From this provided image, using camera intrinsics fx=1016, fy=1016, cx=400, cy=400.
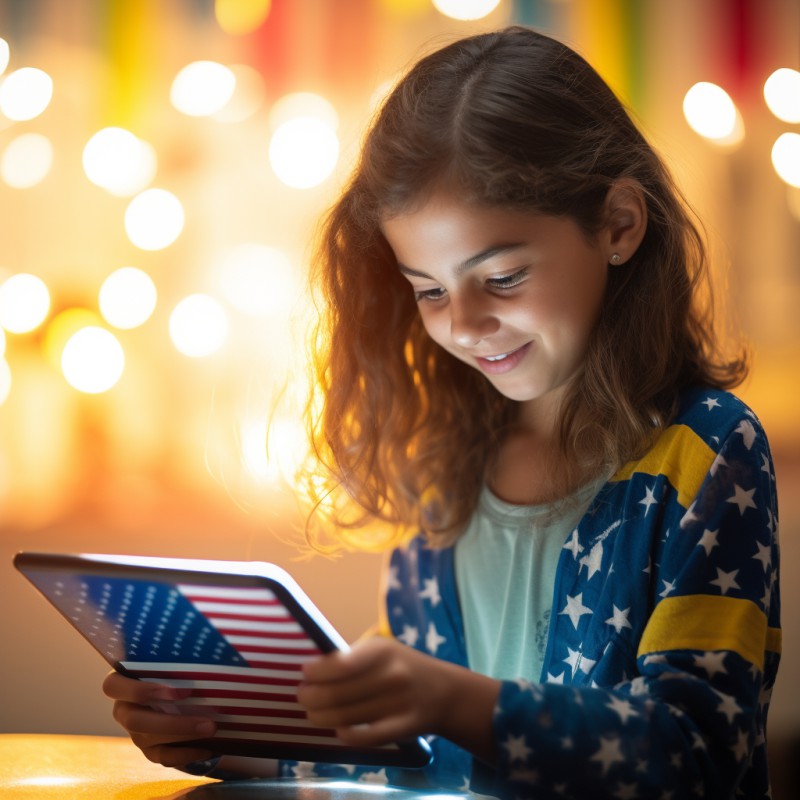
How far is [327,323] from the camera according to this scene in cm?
106

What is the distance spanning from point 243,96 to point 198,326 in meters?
0.35

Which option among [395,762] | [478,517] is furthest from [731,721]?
[478,517]

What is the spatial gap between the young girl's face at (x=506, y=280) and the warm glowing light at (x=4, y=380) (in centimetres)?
82

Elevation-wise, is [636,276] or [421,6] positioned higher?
[421,6]

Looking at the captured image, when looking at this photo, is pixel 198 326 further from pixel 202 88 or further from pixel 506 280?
pixel 506 280

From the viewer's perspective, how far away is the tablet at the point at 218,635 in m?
0.62

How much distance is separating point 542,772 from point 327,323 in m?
0.55

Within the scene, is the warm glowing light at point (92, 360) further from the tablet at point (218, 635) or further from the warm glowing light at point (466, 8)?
the tablet at point (218, 635)

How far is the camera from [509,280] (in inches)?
33.0

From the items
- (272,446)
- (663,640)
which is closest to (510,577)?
(663,640)

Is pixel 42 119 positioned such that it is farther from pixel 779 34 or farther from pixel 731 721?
pixel 731 721

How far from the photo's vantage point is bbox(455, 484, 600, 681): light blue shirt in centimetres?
91

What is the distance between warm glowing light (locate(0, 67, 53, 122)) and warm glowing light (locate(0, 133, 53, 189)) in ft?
0.11

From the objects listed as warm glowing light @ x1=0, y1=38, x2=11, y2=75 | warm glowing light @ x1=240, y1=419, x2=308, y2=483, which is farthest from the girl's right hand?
warm glowing light @ x1=0, y1=38, x2=11, y2=75
